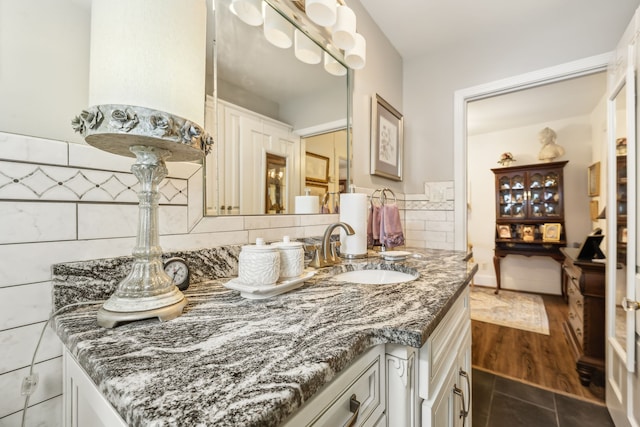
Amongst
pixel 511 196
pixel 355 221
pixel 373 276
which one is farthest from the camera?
pixel 511 196

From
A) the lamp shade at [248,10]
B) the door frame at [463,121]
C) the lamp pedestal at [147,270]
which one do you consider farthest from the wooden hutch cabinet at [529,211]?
the lamp pedestal at [147,270]

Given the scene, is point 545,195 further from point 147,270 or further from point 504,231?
point 147,270

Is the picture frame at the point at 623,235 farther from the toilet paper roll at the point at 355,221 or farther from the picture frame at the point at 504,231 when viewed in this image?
the picture frame at the point at 504,231

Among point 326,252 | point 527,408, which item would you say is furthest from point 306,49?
point 527,408

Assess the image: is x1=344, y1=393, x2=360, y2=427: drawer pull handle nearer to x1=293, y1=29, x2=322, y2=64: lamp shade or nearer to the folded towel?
the folded towel

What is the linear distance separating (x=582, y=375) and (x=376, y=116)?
2094 millimetres

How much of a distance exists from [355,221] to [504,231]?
11.5 feet

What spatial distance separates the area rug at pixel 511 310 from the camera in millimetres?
2596

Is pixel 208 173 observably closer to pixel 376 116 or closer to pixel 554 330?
pixel 376 116

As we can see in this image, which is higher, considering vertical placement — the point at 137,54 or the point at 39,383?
the point at 137,54

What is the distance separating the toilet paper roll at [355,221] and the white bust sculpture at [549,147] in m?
3.72

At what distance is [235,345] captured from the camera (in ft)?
1.40

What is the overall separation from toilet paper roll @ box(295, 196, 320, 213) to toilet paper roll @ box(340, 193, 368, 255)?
0.13 m

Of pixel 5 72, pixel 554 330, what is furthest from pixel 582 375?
pixel 5 72
